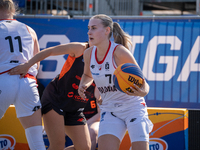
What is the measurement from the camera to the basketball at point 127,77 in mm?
2779

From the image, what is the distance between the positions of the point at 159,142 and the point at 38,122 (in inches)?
85.6

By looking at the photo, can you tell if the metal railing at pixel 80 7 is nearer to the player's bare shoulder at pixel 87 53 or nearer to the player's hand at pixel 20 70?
the player's bare shoulder at pixel 87 53

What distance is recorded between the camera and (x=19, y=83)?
3164mm

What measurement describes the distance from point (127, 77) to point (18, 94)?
131 cm

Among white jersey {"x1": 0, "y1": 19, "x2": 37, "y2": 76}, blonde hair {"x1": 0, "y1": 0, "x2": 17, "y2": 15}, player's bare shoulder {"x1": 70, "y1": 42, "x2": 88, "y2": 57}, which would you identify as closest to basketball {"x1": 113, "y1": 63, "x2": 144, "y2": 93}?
player's bare shoulder {"x1": 70, "y1": 42, "x2": 88, "y2": 57}

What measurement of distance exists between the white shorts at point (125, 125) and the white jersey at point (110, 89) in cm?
8

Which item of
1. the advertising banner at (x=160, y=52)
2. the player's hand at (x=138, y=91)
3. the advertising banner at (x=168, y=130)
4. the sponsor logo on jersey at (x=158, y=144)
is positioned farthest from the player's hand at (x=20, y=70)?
the advertising banner at (x=160, y=52)

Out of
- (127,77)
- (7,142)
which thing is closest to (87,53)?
(127,77)

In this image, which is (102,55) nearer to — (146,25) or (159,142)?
(159,142)

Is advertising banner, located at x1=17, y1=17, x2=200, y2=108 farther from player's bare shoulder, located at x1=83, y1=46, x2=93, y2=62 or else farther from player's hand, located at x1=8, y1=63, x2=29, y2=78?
player's hand, located at x1=8, y1=63, x2=29, y2=78

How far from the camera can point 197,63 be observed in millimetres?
5566

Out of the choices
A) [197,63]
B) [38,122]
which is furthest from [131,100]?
[197,63]

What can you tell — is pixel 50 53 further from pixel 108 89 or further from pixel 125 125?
pixel 125 125

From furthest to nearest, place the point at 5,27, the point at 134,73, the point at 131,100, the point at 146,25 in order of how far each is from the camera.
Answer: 1. the point at 146,25
2. the point at 5,27
3. the point at 131,100
4. the point at 134,73
